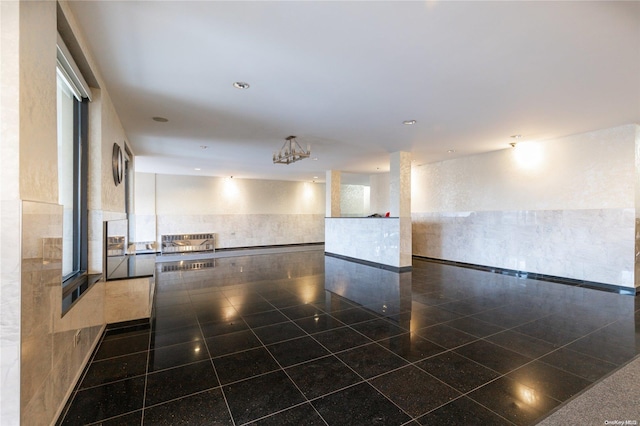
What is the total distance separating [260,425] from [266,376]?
55cm

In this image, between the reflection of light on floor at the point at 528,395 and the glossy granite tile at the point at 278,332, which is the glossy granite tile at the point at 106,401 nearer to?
the glossy granite tile at the point at 278,332

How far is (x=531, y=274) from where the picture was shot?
19.2 feet

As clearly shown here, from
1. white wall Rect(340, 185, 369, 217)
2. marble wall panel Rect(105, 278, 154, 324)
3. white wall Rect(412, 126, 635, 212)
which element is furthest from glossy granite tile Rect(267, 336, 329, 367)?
white wall Rect(340, 185, 369, 217)

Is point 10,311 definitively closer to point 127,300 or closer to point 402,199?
point 127,300

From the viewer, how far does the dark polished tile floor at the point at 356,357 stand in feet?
6.20

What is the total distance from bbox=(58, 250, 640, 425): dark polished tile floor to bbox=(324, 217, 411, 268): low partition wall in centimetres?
178

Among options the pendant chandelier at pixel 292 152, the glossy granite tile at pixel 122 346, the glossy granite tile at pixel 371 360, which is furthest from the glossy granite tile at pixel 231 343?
the pendant chandelier at pixel 292 152

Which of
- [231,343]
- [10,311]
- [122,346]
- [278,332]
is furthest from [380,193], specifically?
[10,311]

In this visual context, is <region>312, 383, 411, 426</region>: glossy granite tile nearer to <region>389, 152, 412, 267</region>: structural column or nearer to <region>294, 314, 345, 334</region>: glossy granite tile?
<region>294, 314, 345, 334</region>: glossy granite tile

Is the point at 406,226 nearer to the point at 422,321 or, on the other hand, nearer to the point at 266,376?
the point at 422,321

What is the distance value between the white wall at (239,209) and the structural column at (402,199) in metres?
6.31

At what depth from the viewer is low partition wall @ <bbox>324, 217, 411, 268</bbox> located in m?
6.50

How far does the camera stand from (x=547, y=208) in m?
5.62

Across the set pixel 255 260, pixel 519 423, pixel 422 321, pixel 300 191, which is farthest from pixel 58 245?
pixel 300 191
